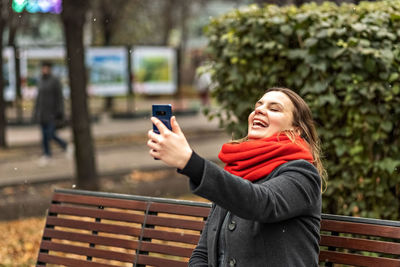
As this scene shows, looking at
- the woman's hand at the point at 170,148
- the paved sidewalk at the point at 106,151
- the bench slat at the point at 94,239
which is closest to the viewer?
the woman's hand at the point at 170,148

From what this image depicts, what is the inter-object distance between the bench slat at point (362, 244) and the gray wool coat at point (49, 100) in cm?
909

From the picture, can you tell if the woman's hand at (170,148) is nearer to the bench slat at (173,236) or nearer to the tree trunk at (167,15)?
the bench slat at (173,236)

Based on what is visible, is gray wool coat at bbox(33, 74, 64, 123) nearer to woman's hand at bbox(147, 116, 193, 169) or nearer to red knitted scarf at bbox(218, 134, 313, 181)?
red knitted scarf at bbox(218, 134, 313, 181)

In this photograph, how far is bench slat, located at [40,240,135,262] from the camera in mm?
3454

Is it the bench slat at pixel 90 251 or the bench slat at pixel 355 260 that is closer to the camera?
the bench slat at pixel 355 260

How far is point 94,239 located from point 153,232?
400 mm

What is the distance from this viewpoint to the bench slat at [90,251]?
3.45 m

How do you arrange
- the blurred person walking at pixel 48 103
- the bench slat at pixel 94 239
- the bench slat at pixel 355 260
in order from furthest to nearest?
the blurred person walking at pixel 48 103 → the bench slat at pixel 94 239 → the bench slat at pixel 355 260

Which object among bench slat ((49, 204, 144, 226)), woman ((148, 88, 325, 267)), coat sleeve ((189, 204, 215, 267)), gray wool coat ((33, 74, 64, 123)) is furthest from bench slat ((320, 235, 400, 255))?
gray wool coat ((33, 74, 64, 123))

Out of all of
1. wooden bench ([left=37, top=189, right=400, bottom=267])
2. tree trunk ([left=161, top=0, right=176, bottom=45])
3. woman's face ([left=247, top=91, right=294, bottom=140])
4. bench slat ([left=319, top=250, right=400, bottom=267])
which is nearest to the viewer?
woman's face ([left=247, top=91, right=294, bottom=140])

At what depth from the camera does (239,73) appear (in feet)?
15.4

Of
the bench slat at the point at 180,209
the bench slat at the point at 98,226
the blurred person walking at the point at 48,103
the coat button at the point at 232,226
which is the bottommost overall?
the blurred person walking at the point at 48,103

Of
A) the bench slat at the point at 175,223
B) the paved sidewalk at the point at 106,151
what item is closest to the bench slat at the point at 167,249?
the bench slat at the point at 175,223

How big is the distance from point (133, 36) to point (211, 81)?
63.5 ft
